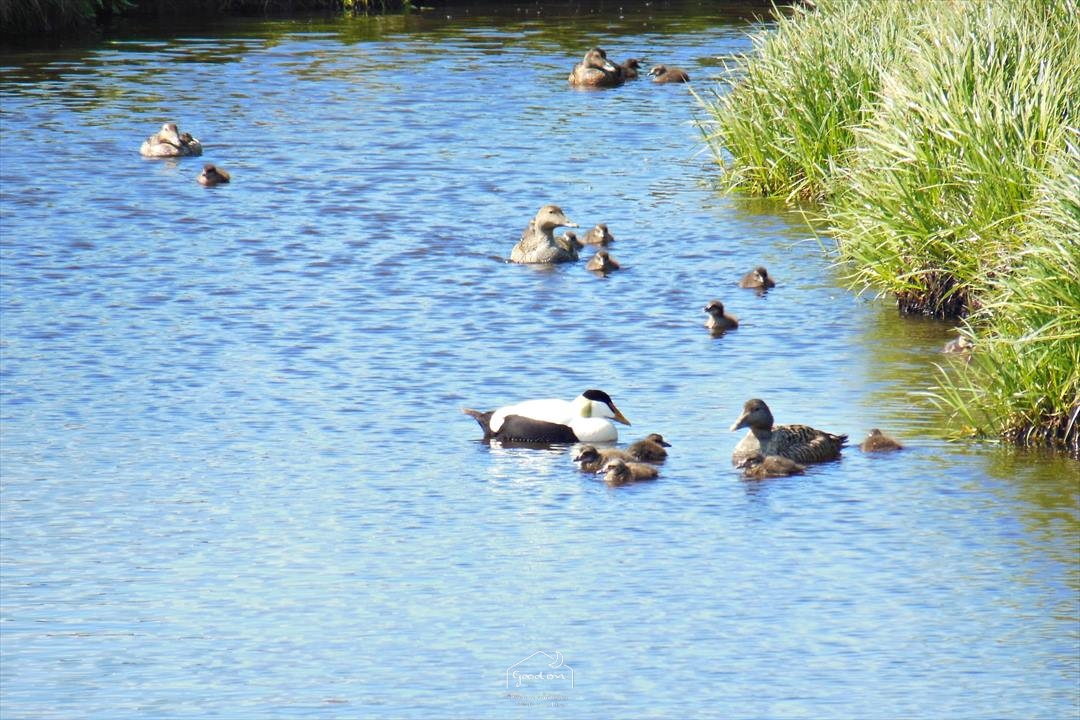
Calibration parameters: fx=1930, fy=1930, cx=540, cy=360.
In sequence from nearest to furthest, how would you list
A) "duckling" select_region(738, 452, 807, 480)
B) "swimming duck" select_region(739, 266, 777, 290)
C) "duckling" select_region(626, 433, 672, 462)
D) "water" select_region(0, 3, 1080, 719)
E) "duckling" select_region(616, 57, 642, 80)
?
"water" select_region(0, 3, 1080, 719) < "duckling" select_region(738, 452, 807, 480) < "duckling" select_region(626, 433, 672, 462) < "swimming duck" select_region(739, 266, 777, 290) < "duckling" select_region(616, 57, 642, 80)

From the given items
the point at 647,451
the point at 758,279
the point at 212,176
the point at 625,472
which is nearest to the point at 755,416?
the point at 647,451

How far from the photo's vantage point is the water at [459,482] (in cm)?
970

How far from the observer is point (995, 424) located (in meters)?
13.7

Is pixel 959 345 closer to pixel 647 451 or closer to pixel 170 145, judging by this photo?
pixel 647 451

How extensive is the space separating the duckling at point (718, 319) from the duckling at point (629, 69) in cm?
1809

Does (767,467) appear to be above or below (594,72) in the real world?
below

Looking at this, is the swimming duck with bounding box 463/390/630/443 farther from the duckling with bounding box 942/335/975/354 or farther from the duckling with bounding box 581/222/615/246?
the duckling with bounding box 581/222/615/246

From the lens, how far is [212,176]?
25.3 m

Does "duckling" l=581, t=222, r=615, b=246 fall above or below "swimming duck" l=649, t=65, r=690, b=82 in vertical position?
below

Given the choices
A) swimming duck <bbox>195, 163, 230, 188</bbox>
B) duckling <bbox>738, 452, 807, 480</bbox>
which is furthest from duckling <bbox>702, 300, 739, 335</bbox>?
swimming duck <bbox>195, 163, 230, 188</bbox>

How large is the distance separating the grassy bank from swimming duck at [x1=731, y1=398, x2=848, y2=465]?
106 centimetres

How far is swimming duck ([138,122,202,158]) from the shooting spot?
2716cm

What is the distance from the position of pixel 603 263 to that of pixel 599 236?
1118 millimetres

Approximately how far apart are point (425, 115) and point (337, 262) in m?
10.9
